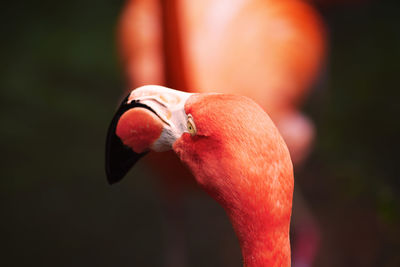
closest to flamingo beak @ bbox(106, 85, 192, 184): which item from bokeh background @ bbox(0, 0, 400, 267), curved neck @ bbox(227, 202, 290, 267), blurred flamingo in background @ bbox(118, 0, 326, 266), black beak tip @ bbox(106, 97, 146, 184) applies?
black beak tip @ bbox(106, 97, 146, 184)

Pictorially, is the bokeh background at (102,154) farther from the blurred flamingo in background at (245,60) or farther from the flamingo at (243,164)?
the flamingo at (243,164)

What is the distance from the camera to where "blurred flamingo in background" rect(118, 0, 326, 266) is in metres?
2.08

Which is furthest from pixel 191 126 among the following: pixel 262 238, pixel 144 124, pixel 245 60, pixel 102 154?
pixel 102 154

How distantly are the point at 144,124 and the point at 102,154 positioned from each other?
2.63 metres

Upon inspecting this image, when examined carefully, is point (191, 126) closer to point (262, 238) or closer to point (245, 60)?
point (262, 238)

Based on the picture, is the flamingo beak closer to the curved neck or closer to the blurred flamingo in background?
the curved neck

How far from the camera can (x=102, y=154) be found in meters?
3.57

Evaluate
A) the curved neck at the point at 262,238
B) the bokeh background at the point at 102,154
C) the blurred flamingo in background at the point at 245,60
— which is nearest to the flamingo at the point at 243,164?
the curved neck at the point at 262,238

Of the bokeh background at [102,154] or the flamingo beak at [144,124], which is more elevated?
the flamingo beak at [144,124]

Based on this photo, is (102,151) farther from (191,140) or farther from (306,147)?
(191,140)

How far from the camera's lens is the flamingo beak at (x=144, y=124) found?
1.01m

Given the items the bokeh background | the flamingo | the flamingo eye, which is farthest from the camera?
the bokeh background

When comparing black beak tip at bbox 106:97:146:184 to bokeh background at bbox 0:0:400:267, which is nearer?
black beak tip at bbox 106:97:146:184

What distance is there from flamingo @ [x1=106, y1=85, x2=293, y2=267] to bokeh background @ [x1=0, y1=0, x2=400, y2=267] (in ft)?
3.44
